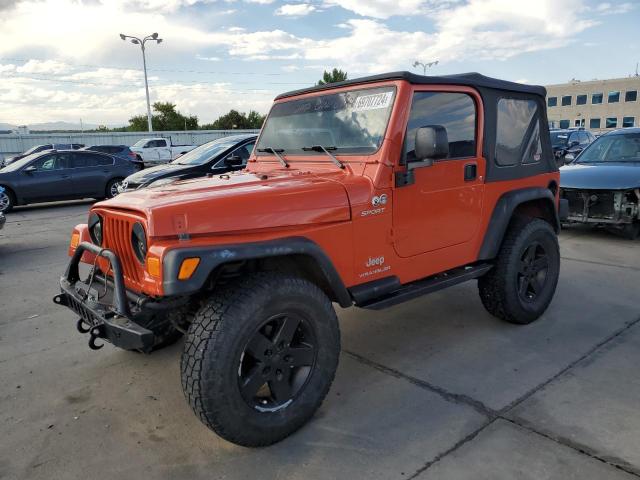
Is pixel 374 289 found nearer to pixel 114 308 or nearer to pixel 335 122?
pixel 335 122

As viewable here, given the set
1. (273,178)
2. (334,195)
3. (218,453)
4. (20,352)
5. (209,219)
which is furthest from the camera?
(20,352)

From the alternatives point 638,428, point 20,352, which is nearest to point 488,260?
point 638,428

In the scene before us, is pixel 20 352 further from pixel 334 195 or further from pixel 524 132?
pixel 524 132

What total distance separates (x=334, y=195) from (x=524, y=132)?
2.17 meters

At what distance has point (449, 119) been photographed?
3.46m

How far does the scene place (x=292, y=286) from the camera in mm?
2568

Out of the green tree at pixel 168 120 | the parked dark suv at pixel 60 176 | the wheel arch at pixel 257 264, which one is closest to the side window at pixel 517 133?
the wheel arch at pixel 257 264

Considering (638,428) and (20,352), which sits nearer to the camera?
(638,428)

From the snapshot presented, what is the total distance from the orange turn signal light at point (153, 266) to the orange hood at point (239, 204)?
0.41ft

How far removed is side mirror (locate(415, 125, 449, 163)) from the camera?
2891 mm

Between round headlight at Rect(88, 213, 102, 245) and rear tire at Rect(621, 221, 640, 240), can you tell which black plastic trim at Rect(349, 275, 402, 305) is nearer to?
round headlight at Rect(88, 213, 102, 245)

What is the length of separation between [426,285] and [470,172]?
906 millimetres

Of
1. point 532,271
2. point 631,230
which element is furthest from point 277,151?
point 631,230

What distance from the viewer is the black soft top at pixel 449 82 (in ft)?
10.5
